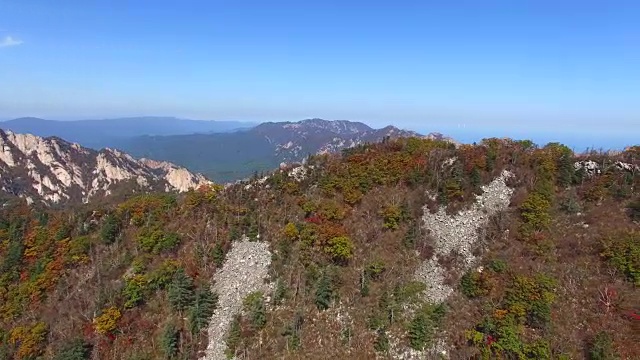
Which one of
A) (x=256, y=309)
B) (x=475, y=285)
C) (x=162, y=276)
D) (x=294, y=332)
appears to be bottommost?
(x=294, y=332)

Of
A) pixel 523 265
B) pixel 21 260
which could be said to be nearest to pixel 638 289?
pixel 523 265

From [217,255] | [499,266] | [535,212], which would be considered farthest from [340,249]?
[535,212]

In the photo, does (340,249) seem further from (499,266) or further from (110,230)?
(110,230)

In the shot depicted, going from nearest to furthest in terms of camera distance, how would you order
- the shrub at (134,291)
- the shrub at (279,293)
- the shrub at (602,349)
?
the shrub at (602,349)
the shrub at (279,293)
the shrub at (134,291)

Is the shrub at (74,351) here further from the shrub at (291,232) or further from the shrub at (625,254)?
the shrub at (625,254)

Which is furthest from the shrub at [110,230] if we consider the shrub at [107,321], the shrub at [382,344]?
the shrub at [382,344]

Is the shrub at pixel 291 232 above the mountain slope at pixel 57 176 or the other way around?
above
